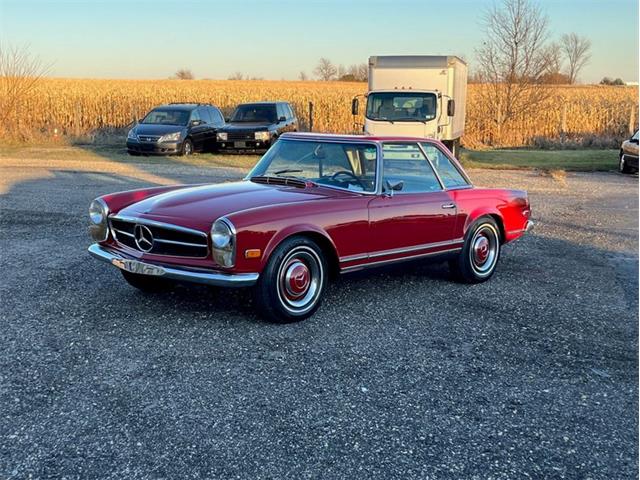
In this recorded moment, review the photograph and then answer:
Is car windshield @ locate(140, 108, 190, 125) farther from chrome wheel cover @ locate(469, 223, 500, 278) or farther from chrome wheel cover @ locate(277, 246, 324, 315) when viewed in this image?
chrome wheel cover @ locate(277, 246, 324, 315)

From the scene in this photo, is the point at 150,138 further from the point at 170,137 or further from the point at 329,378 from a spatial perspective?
the point at 329,378

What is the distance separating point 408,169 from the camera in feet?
21.0

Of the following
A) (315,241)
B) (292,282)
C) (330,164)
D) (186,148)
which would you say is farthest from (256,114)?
(292,282)

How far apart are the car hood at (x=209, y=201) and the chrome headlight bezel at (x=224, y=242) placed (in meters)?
0.10

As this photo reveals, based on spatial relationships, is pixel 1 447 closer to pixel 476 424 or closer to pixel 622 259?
pixel 476 424

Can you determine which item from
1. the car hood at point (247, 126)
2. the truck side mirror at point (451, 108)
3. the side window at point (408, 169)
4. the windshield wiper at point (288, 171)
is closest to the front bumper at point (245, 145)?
the car hood at point (247, 126)

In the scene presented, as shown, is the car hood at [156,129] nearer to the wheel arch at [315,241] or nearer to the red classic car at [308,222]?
the red classic car at [308,222]

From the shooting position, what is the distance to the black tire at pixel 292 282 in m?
5.07

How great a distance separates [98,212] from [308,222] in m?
1.88

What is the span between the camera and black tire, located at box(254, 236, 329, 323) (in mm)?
5066

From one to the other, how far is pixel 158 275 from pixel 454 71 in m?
13.8

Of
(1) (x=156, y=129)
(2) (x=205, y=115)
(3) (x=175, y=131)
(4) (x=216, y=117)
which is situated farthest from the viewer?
(4) (x=216, y=117)

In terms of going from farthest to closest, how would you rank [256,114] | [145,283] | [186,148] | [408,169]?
1. [256,114]
2. [186,148]
3. [408,169]
4. [145,283]

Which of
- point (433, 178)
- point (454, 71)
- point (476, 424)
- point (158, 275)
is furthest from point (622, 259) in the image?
point (454, 71)
